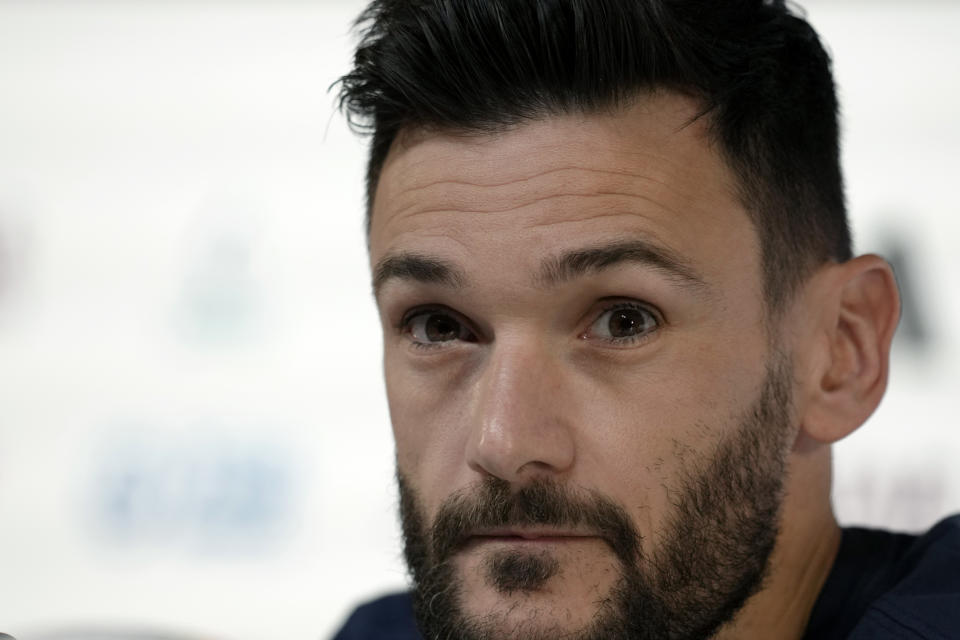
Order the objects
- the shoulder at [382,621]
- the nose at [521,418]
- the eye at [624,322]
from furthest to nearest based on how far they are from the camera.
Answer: the shoulder at [382,621]
the eye at [624,322]
the nose at [521,418]

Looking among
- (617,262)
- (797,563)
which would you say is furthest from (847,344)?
(617,262)

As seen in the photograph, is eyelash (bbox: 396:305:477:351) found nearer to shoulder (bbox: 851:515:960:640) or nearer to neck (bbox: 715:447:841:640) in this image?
neck (bbox: 715:447:841:640)

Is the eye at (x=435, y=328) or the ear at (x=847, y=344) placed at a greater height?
the eye at (x=435, y=328)

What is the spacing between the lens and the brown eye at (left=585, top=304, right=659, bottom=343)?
1.37 meters

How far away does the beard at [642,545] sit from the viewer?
4.26 feet

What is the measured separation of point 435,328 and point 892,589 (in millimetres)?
686

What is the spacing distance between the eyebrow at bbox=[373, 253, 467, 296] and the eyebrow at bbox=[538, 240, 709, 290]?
0.39 feet

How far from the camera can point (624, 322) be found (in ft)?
4.51

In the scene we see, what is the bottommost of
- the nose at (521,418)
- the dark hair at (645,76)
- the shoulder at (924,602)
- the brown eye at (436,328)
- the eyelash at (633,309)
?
the shoulder at (924,602)

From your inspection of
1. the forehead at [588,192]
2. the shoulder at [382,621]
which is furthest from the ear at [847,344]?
the shoulder at [382,621]

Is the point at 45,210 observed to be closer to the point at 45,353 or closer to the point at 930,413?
the point at 45,353

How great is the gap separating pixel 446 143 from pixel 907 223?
1617 millimetres

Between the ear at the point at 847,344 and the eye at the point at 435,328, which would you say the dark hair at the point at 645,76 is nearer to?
the ear at the point at 847,344

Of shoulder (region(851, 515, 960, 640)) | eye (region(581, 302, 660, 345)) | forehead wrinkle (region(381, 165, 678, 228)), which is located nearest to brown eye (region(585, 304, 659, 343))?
eye (region(581, 302, 660, 345))
